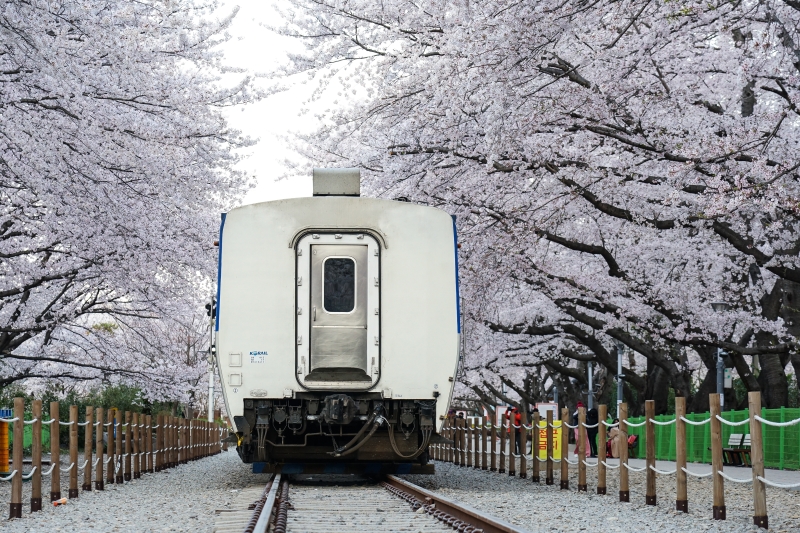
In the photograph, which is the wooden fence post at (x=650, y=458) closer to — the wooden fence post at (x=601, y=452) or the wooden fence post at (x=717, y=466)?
the wooden fence post at (x=601, y=452)

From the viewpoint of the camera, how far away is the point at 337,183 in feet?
42.7

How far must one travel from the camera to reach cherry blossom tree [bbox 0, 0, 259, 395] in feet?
38.4

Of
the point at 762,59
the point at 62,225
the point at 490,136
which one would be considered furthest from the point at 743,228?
the point at 62,225

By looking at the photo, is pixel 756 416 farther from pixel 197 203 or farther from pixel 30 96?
pixel 197 203

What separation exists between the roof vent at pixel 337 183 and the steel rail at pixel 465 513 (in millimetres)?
3691

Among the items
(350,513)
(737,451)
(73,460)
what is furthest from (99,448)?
(737,451)

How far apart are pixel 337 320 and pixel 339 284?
42cm

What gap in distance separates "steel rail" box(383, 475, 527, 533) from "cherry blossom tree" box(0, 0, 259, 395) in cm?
564

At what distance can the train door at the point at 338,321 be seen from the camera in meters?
11.9

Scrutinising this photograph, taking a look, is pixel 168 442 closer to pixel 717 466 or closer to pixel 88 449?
pixel 88 449

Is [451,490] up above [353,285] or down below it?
below

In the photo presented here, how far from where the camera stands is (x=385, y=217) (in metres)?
12.3

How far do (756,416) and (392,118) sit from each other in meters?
9.57

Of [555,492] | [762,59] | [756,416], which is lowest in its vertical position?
[555,492]
